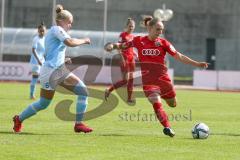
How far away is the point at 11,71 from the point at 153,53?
2660 cm

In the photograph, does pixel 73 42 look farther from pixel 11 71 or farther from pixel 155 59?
pixel 11 71

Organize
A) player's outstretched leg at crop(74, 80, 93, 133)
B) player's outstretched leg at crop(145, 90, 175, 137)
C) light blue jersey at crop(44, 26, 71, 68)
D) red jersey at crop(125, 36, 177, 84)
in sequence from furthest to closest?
red jersey at crop(125, 36, 177, 84), player's outstretched leg at crop(74, 80, 93, 133), light blue jersey at crop(44, 26, 71, 68), player's outstretched leg at crop(145, 90, 175, 137)

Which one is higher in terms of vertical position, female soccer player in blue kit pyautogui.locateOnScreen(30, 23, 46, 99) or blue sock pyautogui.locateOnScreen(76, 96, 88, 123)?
blue sock pyautogui.locateOnScreen(76, 96, 88, 123)

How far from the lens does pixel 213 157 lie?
962cm

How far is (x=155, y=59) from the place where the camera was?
1276 centimetres

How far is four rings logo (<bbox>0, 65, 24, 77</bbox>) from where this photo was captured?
38.2 meters

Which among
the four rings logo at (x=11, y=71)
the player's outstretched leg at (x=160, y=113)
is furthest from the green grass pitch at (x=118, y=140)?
the four rings logo at (x=11, y=71)

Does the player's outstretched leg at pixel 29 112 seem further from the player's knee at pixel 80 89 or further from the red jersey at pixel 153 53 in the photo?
the red jersey at pixel 153 53

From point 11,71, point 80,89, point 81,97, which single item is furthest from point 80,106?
point 11,71

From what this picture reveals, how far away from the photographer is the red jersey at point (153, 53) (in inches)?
498

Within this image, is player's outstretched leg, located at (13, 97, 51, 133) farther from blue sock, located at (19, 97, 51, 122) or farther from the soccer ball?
the soccer ball

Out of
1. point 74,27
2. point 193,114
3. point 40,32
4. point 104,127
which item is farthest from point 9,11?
point 104,127

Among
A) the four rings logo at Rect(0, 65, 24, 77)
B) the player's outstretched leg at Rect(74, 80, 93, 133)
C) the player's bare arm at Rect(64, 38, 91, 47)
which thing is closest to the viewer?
the player's bare arm at Rect(64, 38, 91, 47)

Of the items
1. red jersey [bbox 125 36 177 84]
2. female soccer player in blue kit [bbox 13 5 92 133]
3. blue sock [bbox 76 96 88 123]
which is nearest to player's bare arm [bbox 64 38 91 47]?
female soccer player in blue kit [bbox 13 5 92 133]
